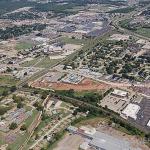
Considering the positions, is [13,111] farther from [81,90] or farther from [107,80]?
[107,80]

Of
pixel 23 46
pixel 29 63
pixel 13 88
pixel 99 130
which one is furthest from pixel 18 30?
pixel 99 130

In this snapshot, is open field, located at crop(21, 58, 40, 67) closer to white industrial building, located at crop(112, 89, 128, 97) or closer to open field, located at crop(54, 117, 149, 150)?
white industrial building, located at crop(112, 89, 128, 97)

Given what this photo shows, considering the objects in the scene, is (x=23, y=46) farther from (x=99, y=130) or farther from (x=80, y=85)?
(x=99, y=130)

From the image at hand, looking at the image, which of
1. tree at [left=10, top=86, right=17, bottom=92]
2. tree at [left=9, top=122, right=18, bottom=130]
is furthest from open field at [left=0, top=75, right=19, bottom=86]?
tree at [left=9, top=122, right=18, bottom=130]

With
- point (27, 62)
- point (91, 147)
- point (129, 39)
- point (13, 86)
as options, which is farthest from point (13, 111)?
point (129, 39)

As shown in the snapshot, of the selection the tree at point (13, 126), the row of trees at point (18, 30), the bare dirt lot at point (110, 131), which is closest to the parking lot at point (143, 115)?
the bare dirt lot at point (110, 131)

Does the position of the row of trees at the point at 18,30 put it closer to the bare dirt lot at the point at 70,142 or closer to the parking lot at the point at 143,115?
the parking lot at the point at 143,115
